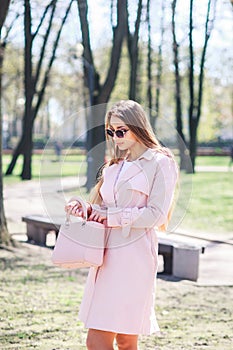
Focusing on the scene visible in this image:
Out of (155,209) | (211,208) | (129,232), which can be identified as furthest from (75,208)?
(211,208)

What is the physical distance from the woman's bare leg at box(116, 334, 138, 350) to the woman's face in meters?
1.02

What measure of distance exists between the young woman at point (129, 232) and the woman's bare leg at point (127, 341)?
18 mm

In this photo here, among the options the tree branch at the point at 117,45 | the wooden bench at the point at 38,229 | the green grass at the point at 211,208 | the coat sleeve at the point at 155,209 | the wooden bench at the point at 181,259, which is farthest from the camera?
the green grass at the point at 211,208

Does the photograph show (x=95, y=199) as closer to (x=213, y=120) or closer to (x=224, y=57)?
(x=224, y=57)

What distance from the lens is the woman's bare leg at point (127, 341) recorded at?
406 centimetres

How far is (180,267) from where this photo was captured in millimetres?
9805

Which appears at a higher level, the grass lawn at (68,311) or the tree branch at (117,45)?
the tree branch at (117,45)

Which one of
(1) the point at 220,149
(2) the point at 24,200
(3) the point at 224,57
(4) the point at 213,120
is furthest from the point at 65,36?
(4) the point at 213,120

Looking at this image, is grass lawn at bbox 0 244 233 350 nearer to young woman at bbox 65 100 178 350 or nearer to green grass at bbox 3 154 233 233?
green grass at bbox 3 154 233 233

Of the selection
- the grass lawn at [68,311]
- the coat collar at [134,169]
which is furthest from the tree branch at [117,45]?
the coat collar at [134,169]

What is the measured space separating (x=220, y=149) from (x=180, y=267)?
69.6 metres

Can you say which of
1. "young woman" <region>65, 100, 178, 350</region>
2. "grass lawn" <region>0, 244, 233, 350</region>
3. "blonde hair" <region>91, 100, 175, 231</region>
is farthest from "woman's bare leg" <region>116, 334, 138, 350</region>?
"grass lawn" <region>0, 244, 233, 350</region>

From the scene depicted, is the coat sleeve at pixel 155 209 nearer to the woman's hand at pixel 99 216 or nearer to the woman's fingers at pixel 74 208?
the woman's hand at pixel 99 216

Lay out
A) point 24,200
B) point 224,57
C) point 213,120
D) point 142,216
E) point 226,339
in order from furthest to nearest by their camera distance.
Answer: point 213,120 < point 224,57 < point 24,200 < point 226,339 < point 142,216
